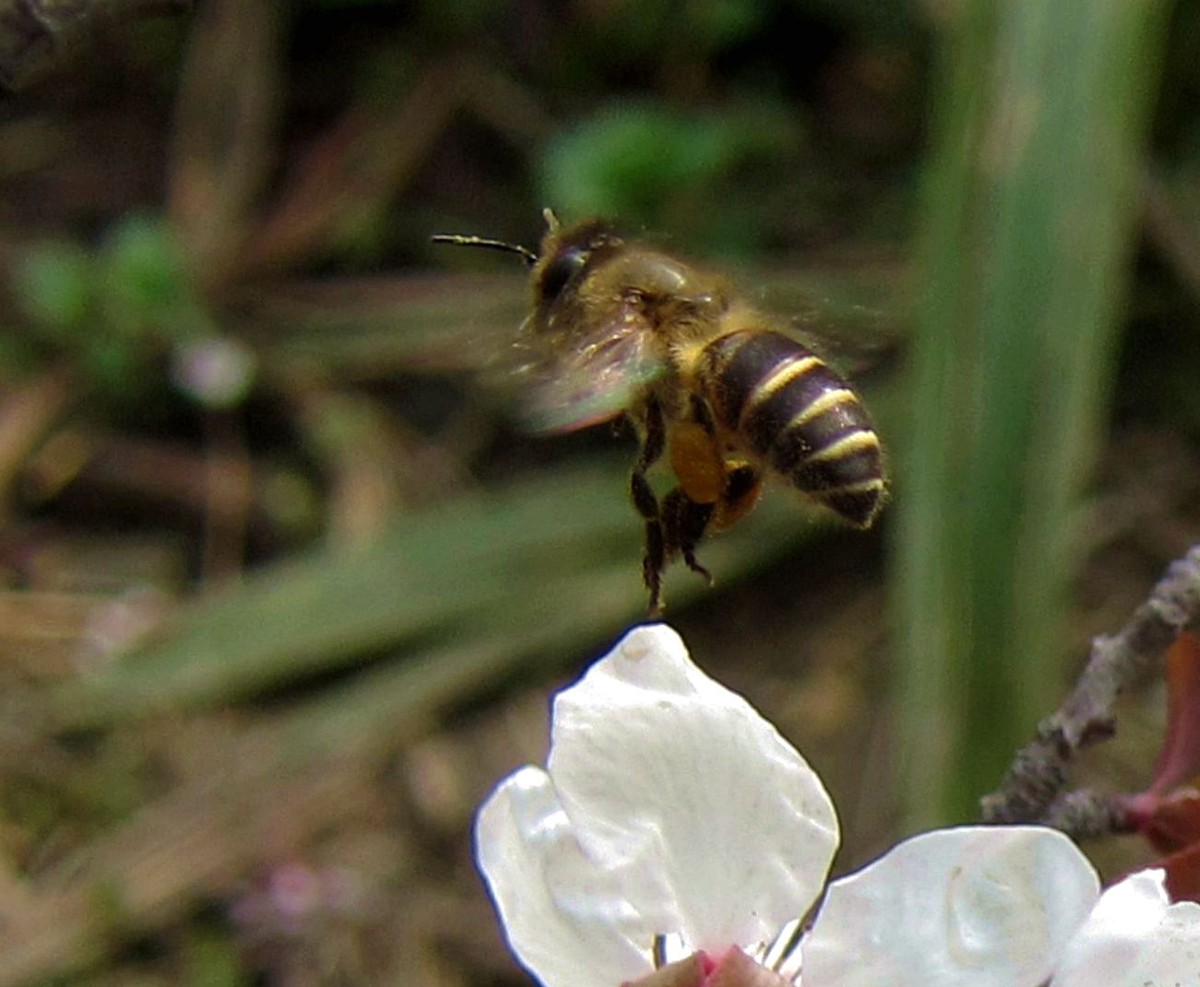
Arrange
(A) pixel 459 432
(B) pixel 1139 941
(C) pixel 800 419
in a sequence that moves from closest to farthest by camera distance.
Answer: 1. (B) pixel 1139 941
2. (C) pixel 800 419
3. (A) pixel 459 432

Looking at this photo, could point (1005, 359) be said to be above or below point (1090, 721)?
below

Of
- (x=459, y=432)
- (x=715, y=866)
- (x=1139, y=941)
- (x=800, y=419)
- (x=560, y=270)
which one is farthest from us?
(x=459, y=432)

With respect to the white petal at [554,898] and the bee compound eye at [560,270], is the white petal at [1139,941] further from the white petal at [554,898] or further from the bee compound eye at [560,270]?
the bee compound eye at [560,270]

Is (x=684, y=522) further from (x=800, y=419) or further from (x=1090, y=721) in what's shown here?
(x=1090, y=721)

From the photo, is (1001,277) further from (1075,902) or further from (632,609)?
(1075,902)

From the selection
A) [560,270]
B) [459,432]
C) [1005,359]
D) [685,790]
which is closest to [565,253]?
[560,270]

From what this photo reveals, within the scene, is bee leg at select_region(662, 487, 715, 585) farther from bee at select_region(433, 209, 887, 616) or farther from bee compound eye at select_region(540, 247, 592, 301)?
bee compound eye at select_region(540, 247, 592, 301)

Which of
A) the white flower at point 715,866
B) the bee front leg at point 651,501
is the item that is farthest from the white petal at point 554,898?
the bee front leg at point 651,501
